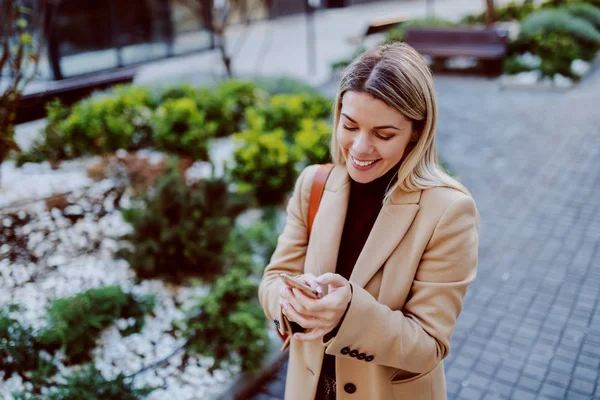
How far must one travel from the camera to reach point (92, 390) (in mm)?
3455

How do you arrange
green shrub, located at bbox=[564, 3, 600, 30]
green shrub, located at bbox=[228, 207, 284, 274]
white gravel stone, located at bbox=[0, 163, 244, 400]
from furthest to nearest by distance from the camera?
1. green shrub, located at bbox=[564, 3, 600, 30]
2. green shrub, located at bbox=[228, 207, 284, 274]
3. white gravel stone, located at bbox=[0, 163, 244, 400]

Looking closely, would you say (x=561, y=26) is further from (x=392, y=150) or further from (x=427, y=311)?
(x=427, y=311)

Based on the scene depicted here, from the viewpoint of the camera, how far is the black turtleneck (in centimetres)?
213

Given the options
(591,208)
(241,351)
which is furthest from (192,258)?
(591,208)

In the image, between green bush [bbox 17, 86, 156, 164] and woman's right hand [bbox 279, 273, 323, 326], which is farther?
green bush [bbox 17, 86, 156, 164]

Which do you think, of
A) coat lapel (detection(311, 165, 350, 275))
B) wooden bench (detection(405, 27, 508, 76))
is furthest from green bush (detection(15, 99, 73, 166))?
wooden bench (detection(405, 27, 508, 76))

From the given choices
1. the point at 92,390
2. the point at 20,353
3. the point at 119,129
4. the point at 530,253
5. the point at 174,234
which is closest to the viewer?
the point at 92,390

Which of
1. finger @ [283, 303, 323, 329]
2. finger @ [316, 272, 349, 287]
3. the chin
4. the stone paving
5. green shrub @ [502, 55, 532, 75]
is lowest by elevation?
the stone paving

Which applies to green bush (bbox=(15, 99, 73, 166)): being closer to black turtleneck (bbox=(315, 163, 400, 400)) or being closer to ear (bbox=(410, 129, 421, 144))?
black turtleneck (bbox=(315, 163, 400, 400))

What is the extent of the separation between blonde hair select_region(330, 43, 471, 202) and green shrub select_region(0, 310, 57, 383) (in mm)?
2854

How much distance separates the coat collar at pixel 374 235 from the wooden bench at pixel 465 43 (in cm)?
1225

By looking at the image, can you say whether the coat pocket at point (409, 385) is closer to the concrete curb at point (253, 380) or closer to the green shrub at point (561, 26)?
the concrete curb at point (253, 380)

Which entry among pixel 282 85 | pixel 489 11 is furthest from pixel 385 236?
pixel 489 11

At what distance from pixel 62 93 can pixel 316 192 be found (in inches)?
372
